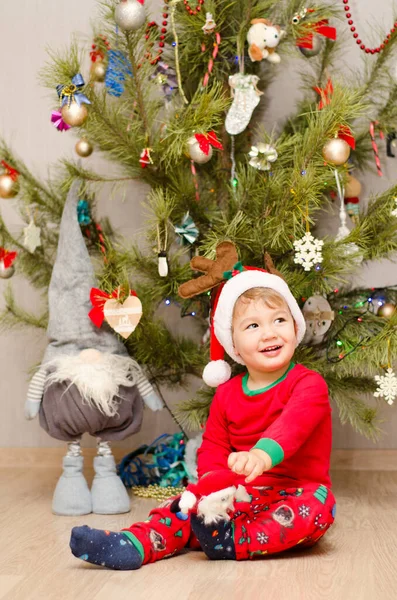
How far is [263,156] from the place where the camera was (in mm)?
1726

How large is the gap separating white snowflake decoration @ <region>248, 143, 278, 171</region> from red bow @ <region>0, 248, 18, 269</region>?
62 cm

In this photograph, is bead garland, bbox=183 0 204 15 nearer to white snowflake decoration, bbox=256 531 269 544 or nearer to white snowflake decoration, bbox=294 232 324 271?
white snowflake decoration, bbox=294 232 324 271

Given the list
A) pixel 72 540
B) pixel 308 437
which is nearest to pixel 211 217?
pixel 308 437

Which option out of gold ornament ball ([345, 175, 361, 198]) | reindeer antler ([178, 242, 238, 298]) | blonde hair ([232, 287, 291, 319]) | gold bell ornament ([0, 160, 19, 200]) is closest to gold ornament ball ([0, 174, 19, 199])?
gold bell ornament ([0, 160, 19, 200])

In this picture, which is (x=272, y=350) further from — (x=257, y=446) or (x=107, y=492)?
(x=107, y=492)

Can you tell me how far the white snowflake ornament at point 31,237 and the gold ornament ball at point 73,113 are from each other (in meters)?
0.34

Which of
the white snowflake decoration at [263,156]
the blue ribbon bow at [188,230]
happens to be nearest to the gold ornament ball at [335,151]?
the white snowflake decoration at [263,156]

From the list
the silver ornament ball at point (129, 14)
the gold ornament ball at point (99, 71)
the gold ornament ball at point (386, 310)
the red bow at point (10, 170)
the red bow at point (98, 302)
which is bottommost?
the gold ornament ball at point (386, 310)

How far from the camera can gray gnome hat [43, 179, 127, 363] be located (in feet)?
5.99

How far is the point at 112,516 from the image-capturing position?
68.0 inches

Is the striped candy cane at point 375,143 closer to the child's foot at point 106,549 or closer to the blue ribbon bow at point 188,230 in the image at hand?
the blue ribbon bow at point 188,230

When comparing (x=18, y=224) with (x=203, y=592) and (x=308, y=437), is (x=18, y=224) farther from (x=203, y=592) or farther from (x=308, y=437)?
(x=203, y=592)

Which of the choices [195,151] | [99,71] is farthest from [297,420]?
[99,71]

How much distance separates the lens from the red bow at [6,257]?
1974 mm
